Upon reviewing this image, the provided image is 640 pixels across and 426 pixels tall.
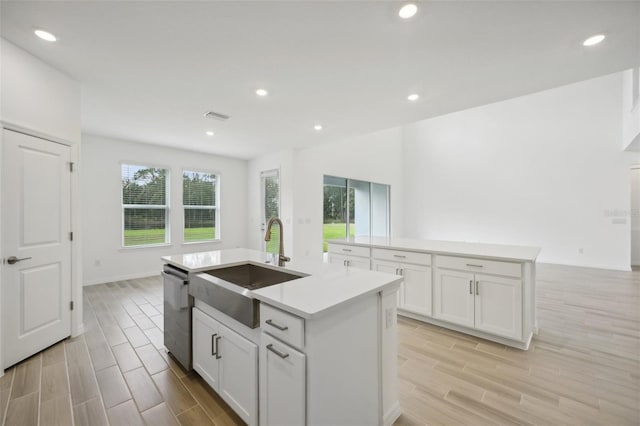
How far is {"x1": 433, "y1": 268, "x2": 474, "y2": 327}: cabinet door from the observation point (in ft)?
8.67

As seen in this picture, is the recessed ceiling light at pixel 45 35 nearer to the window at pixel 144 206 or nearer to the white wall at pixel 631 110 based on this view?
the window at pixel 144 206

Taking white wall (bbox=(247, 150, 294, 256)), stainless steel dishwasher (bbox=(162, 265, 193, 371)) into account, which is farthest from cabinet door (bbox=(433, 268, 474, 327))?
white wall (bbox=(247, 150, 294, 256))

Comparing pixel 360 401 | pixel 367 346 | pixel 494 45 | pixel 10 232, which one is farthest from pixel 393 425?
pixel 10 232

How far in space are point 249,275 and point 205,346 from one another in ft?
2.13

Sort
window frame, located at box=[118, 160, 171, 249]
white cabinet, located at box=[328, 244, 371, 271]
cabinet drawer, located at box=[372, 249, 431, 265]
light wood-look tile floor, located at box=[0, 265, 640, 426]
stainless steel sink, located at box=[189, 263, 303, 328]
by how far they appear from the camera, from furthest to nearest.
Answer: window frame, located at box=[118, 160, 171, 249] < white cabinet, located at box=[328, 244, 371, 271] < cabinet drawer, located at box=[372, 249, 431, 265] < light wood-look tile floor, located at box=[0, 265, 640, 426] < stainless steel sink, located at box=[189, 263, 303, 328]

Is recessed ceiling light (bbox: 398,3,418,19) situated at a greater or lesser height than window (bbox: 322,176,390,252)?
greater

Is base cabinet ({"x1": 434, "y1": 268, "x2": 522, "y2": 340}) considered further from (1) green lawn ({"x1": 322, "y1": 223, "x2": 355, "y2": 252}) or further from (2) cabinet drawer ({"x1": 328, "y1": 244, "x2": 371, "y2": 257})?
(1) green lawn ({"x1": 322, "y1": 223, "x2": 355, "y2": 252})

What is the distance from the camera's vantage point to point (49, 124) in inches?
98.3

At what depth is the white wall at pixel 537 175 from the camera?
574cm

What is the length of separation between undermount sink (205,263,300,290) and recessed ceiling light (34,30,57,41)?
85.6 inches

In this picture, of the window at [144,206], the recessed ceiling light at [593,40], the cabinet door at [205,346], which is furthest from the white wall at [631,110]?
the window at [144,206]

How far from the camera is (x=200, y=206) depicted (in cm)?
599

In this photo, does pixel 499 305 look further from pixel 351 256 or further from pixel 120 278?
pixel 120 278

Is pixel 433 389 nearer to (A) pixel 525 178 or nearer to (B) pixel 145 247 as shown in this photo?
(B) pixel 145 247
